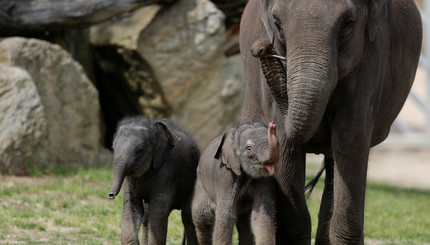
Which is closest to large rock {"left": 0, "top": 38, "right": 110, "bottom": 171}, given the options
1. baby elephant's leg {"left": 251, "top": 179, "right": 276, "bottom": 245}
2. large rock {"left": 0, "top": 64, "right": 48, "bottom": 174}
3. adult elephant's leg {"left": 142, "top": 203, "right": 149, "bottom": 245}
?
large rock {"left": 0, "top": 64, "right": 48, "bottom": 174}

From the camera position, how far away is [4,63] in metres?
9.95

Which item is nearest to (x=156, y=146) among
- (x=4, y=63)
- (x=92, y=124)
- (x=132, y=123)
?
(x=132, y=123)

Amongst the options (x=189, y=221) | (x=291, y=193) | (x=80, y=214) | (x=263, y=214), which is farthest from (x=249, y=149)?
(x=80, y=214)

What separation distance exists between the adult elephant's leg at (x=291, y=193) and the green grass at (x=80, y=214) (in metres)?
1.88

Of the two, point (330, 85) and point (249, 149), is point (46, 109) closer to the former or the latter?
point (249, 149)

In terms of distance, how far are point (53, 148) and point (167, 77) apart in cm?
211

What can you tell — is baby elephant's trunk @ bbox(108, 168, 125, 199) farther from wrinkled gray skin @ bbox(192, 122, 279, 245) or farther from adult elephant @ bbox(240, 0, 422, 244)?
adult elephant @ bbox(240, 0, 422, 244)

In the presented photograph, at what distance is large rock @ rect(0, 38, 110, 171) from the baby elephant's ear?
182 inches

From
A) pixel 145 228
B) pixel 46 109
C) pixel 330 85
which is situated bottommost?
pixel 46 109

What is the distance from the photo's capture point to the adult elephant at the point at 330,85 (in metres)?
4.79

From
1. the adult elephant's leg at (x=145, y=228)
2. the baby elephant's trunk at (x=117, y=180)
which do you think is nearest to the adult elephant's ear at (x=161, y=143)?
the baby elephant's trunk at (x=117, y=180)

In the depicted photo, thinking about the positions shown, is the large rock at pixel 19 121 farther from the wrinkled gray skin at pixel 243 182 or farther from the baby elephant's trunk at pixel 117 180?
the wrinkled gray skin at pixel 243 182

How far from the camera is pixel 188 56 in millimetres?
12055

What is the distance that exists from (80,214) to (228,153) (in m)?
3.15
